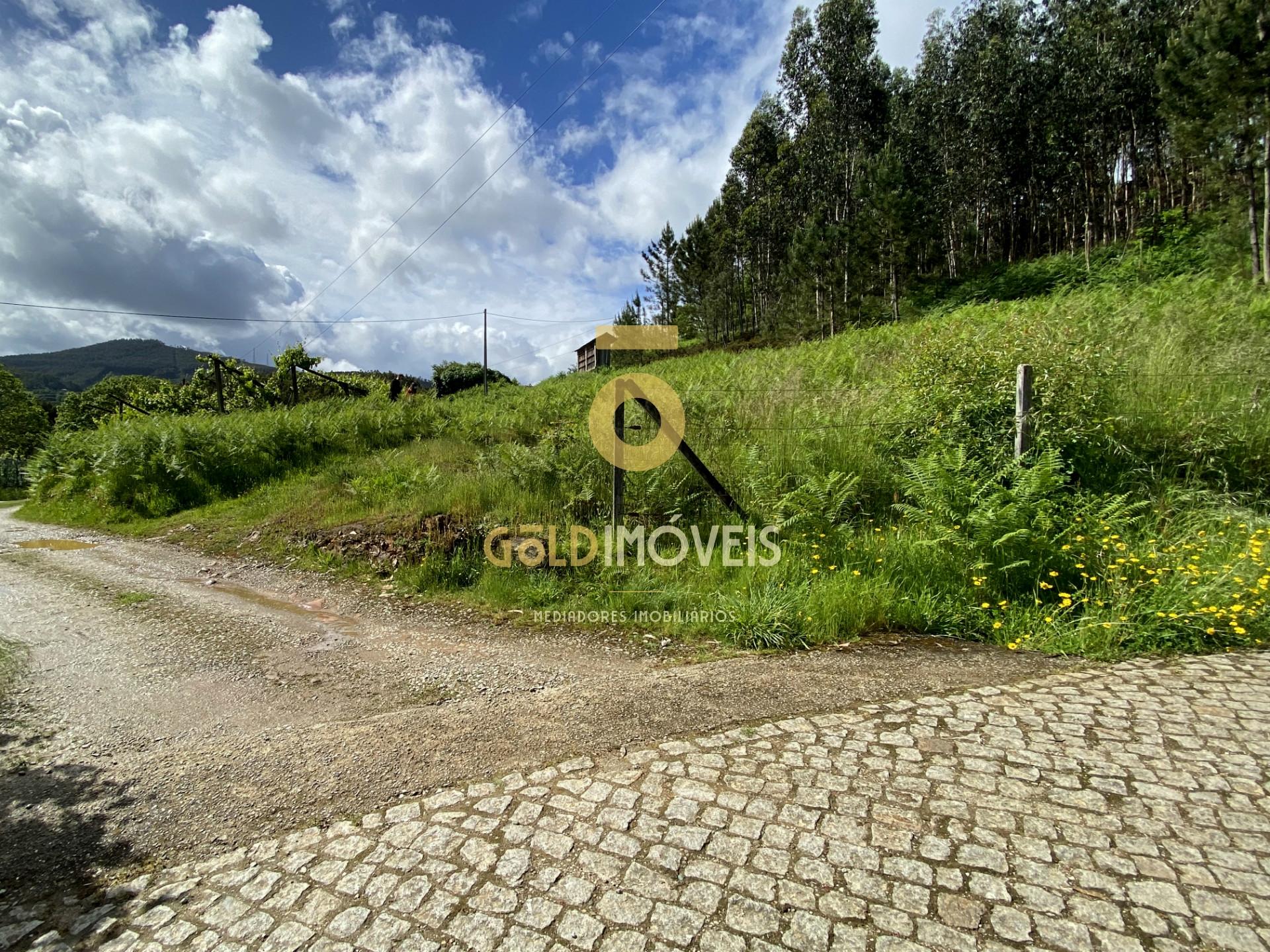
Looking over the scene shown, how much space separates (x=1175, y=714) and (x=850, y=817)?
83.3 inches

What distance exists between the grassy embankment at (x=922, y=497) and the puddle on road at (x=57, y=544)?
693 millimetres

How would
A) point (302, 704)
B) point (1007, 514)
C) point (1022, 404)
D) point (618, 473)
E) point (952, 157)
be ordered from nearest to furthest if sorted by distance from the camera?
point (302, 704) < point (1007, 514) < point (1022, 404) < point (618, 473) < point (952, 157)

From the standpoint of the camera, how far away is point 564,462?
7.02 metres

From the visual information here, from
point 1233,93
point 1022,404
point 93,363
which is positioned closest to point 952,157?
point 1233,93

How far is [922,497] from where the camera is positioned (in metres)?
5.28

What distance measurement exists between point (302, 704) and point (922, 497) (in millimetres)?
5264

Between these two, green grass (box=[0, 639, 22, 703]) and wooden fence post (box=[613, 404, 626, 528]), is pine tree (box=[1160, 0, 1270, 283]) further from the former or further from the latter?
green grass (box=[0, 639, 22, 703])

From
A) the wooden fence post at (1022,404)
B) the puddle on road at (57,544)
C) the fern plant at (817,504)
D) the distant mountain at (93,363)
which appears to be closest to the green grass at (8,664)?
the puddle on road at (57,544)

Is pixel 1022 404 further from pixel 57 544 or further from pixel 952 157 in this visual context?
pixel 952 157

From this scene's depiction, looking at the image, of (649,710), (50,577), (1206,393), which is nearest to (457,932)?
(649,710)

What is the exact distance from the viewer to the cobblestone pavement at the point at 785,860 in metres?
1.83

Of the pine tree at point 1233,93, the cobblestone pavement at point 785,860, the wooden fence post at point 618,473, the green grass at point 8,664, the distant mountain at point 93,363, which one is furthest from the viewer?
the distant mountain at point 93,363

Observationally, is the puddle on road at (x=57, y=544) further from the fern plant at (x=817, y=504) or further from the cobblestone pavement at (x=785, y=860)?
the fern plant at (x=817, y=504)

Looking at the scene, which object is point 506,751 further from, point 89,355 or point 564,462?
point 89,355
